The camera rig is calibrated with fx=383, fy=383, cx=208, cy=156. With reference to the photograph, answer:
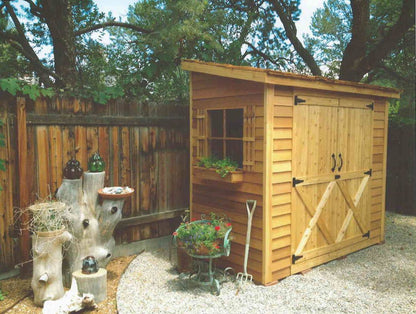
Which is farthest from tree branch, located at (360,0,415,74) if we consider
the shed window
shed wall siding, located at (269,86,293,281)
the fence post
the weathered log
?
the weathered log

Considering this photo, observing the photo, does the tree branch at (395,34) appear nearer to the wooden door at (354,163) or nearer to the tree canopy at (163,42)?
the tree canopy at (163,42)

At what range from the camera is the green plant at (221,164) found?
4574 mm

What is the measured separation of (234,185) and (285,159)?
27.6 inches

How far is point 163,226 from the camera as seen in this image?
5891 mm

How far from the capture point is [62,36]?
6266 mm

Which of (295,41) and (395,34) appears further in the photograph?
(295,41)

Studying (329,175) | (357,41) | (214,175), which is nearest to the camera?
(214,175)

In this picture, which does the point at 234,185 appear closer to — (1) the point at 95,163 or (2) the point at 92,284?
(1) the point at 95,163

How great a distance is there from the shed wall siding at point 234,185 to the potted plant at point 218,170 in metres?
0.15

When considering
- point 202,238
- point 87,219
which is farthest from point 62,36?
point 202,238

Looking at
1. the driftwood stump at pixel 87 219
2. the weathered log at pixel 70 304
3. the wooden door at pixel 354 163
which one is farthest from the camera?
the wooden door at pixel 354 163

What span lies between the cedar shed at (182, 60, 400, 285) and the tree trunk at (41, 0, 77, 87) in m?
2.28

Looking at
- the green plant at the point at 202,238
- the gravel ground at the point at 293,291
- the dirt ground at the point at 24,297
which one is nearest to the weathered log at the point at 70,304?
the dirt ground at the point at 24,297

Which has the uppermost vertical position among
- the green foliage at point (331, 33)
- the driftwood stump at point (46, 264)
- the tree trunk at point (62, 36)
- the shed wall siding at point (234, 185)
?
the green foliage at point (331, 33)
